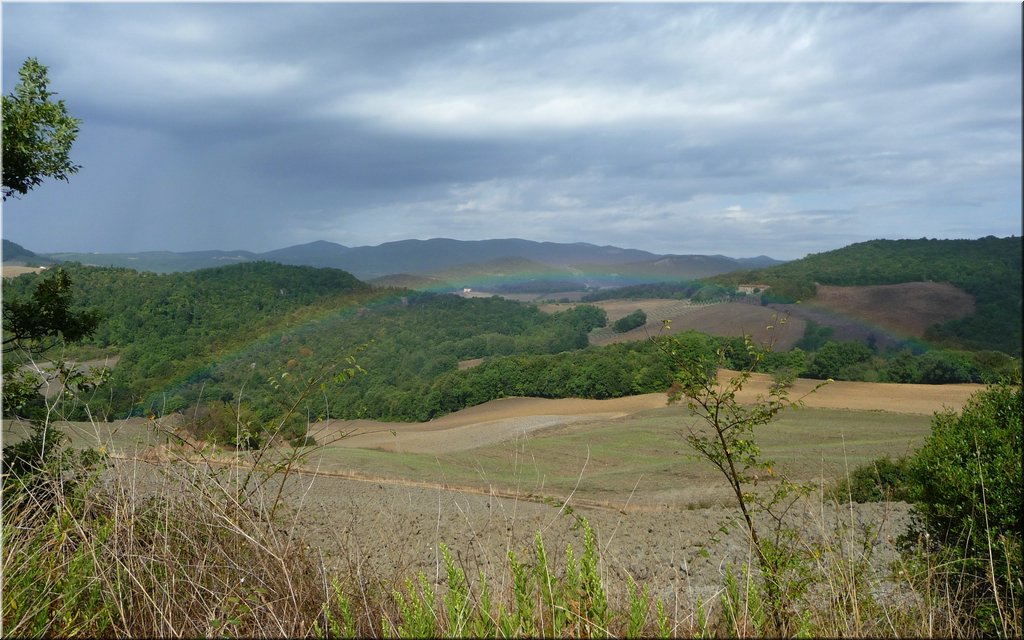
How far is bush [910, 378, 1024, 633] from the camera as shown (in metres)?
4.66

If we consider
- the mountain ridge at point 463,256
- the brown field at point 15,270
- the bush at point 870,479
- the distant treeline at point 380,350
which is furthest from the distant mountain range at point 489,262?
the bush at point 870,479

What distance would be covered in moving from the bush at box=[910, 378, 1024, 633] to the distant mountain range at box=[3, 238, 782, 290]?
31137mm

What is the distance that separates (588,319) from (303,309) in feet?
36.2

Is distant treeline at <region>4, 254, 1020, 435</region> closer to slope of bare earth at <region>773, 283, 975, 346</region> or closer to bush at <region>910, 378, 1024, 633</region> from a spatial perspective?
slope of bare earth at <region>773, 283, 975, 346</region>

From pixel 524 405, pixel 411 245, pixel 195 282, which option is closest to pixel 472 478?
pixel 524 405

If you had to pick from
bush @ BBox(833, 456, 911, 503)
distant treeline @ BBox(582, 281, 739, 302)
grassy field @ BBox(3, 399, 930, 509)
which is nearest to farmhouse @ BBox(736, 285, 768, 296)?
distant treeline @ BBox(582, 281, 739, 302)

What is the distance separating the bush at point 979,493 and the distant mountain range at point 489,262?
102 ft

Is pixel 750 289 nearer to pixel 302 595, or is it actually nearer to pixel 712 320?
pixel 712 320

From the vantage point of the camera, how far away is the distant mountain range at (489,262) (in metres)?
40.0

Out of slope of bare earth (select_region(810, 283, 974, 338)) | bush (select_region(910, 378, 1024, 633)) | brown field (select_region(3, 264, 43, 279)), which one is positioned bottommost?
bush (select_region(910, 378, 1024, 633))

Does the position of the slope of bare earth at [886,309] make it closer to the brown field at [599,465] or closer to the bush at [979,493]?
the brown field at [599,465]

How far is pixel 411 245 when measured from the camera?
54.6 meters

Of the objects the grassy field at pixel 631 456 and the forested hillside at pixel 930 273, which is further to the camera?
the forested hillside at pixel 930 273

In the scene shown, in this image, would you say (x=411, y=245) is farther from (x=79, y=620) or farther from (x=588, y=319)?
(x=79, y=620)
